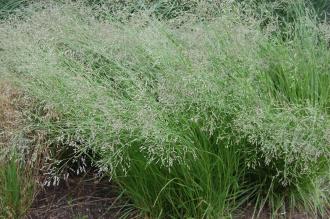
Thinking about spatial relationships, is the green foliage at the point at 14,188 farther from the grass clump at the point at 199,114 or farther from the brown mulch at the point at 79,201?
the grass clump at the point at 199,114

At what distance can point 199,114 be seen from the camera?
2.89 m

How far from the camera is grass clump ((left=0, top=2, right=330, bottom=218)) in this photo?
279cm

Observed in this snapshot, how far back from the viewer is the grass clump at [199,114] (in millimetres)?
2793

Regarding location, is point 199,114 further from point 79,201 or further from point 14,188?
point 14,188

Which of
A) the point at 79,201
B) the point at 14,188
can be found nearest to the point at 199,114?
the point at 79,201

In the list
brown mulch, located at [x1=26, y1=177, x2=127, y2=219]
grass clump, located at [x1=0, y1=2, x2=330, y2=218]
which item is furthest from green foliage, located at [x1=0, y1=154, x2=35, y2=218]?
grass clump, located at [x1=0, y1=2, x2=330, y2=218]

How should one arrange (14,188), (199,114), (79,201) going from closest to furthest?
1. (199,114)
2. (14,188)
3. (79,201)

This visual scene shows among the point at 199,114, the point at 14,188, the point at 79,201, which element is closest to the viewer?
the point at 199,114

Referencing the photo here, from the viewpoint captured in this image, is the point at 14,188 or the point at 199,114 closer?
the point at 199,114

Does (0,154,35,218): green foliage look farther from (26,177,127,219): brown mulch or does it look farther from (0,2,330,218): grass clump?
(0,2,330,218): grass clump

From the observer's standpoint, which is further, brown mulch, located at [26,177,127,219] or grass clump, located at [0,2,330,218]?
brown mulch, located at [26,177,127,219]

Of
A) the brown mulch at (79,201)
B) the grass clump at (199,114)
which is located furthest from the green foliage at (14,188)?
the grass clump at (199,114)

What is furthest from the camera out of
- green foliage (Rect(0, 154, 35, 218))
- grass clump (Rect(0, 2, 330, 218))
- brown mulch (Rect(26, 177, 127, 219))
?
brown mulch (Rect(26, 177, 127, 219))

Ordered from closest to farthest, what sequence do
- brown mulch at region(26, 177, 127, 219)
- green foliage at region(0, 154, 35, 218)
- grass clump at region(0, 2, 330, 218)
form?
grass clump at region(0, 2, 330, 218), green foliage at region(0, 154, 35, 218), brown mulch at region(26, 177, 127, 219)
